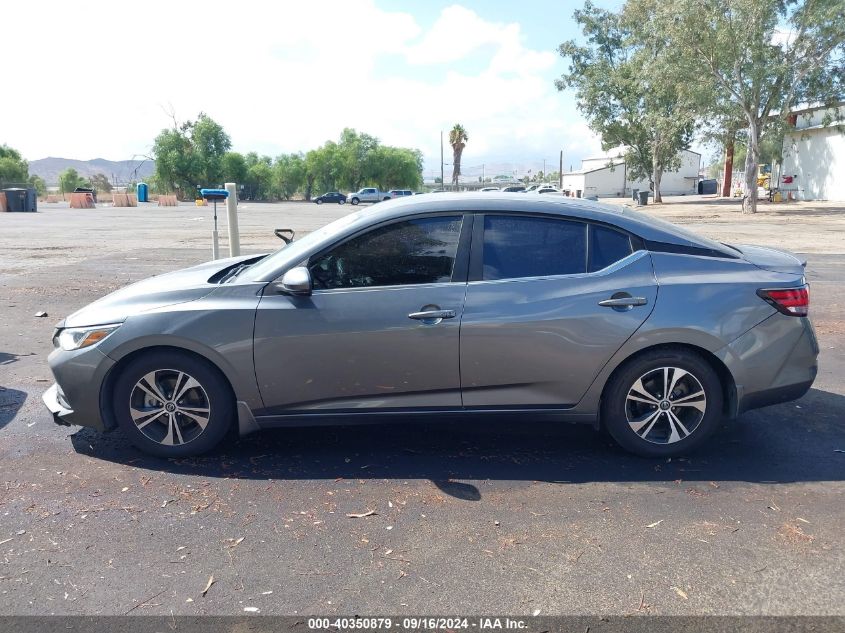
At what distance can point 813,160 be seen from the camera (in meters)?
46.5

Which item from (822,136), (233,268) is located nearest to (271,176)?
(822,136)

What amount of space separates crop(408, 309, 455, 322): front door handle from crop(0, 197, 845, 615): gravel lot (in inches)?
36.8

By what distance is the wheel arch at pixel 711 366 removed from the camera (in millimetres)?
4445

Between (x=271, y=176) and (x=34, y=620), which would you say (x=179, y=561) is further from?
(x=271, y=176)

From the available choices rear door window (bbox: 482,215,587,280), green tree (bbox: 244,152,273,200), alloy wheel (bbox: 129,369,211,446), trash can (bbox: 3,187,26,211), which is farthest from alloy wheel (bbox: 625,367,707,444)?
green tree (bbox: 244,152,273,200)

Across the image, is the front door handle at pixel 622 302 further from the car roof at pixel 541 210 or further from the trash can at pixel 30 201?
the trash can at pixel 30 201

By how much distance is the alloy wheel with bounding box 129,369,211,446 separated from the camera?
4.43 meters

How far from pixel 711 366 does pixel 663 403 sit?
0.39 meters

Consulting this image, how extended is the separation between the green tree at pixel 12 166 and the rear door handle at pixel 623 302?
81806 mm

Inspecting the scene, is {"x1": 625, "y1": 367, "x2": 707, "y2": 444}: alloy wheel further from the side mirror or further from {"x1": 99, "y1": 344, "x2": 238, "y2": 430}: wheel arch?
{"x1": 99, "y1": 344, "x2": 238, "y2": 430}: wheel arch

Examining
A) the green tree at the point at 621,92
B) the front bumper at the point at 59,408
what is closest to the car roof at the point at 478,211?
the front bumper at the point at 59,408

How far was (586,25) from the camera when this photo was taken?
49281mm

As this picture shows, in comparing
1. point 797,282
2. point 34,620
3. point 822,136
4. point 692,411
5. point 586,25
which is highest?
point 586,25

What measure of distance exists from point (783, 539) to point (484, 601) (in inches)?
64.3
